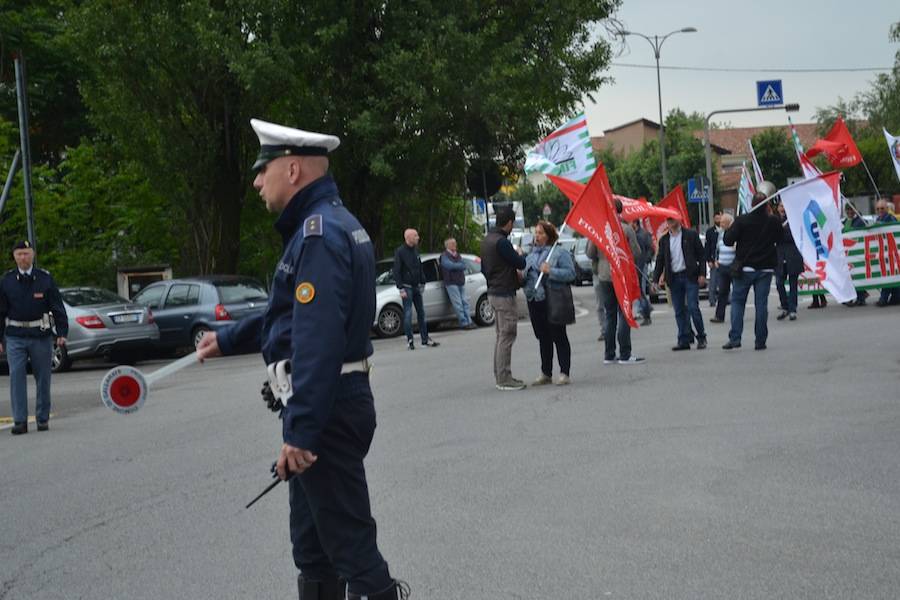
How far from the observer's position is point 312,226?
4.02 meters

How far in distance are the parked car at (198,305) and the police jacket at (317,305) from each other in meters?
17.4

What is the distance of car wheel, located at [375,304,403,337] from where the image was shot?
23.2m

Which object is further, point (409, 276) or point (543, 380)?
point (409, 276)

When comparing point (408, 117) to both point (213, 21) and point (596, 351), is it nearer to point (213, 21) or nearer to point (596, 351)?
point (213, 21)

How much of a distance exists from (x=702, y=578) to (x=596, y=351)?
35.8ft

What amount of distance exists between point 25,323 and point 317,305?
326 inches

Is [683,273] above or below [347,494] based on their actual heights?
above

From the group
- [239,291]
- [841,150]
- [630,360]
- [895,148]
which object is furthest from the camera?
[895,148]

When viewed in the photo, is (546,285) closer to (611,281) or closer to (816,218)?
(611,281)

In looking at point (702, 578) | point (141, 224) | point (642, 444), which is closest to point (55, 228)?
point (141, 224)

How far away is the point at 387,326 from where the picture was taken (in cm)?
2333

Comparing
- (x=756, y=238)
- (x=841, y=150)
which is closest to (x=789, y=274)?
(x=841, y=150)

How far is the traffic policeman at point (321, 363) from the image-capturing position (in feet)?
12.7

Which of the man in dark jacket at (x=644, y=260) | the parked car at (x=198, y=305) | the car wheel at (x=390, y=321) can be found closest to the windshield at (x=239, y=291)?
the parked car at (x=198, y=305)
